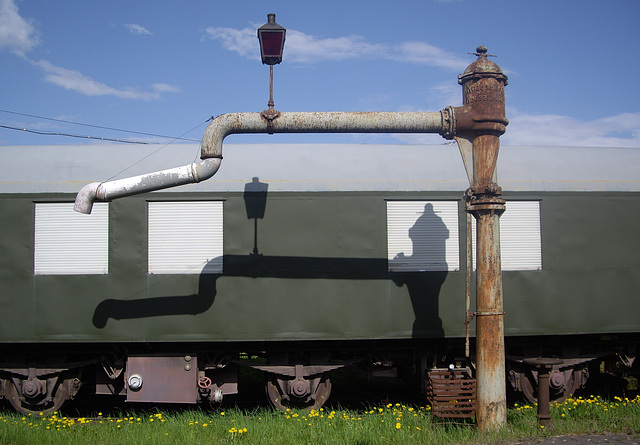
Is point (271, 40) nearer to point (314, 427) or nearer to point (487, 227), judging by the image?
point (487, 227)

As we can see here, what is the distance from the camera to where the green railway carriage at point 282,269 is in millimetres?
7168

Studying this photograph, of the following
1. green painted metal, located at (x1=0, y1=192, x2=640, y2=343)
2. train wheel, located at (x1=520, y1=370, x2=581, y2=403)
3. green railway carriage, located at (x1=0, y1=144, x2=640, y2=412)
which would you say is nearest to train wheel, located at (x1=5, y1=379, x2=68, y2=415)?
green railway carriage, located at (x1=0, y1=144, x2=640, y2=412)

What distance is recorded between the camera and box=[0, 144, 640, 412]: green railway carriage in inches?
282

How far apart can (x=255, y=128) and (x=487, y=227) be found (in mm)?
2678

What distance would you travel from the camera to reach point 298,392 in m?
7.34

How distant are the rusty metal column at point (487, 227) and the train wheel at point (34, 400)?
211 inches

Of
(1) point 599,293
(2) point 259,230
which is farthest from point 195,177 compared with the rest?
(1) point 599,293

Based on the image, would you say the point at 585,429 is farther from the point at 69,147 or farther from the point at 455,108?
the point at 69,147

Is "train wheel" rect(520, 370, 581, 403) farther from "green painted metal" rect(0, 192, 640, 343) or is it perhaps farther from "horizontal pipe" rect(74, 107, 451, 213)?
"horizontal pipe" rect(74, 107, 451, 213)

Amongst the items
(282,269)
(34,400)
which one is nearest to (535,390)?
(282,269)

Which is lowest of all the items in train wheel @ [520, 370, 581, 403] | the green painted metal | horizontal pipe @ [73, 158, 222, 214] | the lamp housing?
train wheel @ [520, 370, 581, 403]

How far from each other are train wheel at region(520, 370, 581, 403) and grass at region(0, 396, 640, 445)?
1.33 feet

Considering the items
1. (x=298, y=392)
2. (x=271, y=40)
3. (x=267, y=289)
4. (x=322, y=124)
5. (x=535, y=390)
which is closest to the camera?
(x=322, y=124)

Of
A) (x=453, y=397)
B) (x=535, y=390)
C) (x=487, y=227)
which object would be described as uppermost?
(x=487, y=227)
